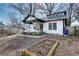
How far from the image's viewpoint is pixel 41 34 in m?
1.95

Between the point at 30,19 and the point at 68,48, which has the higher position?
the point at 30,19

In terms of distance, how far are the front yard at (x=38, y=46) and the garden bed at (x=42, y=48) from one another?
0.04 ft

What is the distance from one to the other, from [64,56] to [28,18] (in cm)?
71

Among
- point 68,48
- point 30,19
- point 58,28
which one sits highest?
point 30,19

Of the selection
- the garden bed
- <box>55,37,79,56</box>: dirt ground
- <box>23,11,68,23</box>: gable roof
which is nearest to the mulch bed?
the garden bed

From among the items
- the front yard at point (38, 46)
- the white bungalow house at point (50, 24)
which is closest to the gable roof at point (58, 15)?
the white bungalow house at point (50, 24)

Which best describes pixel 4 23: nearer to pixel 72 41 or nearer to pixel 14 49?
pixel 14 49

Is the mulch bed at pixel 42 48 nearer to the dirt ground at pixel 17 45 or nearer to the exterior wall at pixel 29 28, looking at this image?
the dirt ground at pixel 17 45

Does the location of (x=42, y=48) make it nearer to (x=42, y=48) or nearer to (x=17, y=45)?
(x=42, y=48)

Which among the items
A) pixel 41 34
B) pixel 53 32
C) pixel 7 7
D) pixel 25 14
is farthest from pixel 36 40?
pixel 7 7

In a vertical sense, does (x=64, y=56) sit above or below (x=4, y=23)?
below

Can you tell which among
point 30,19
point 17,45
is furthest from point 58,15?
point 17,45

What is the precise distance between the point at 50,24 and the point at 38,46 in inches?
13.6

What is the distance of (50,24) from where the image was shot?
6.38 ft
